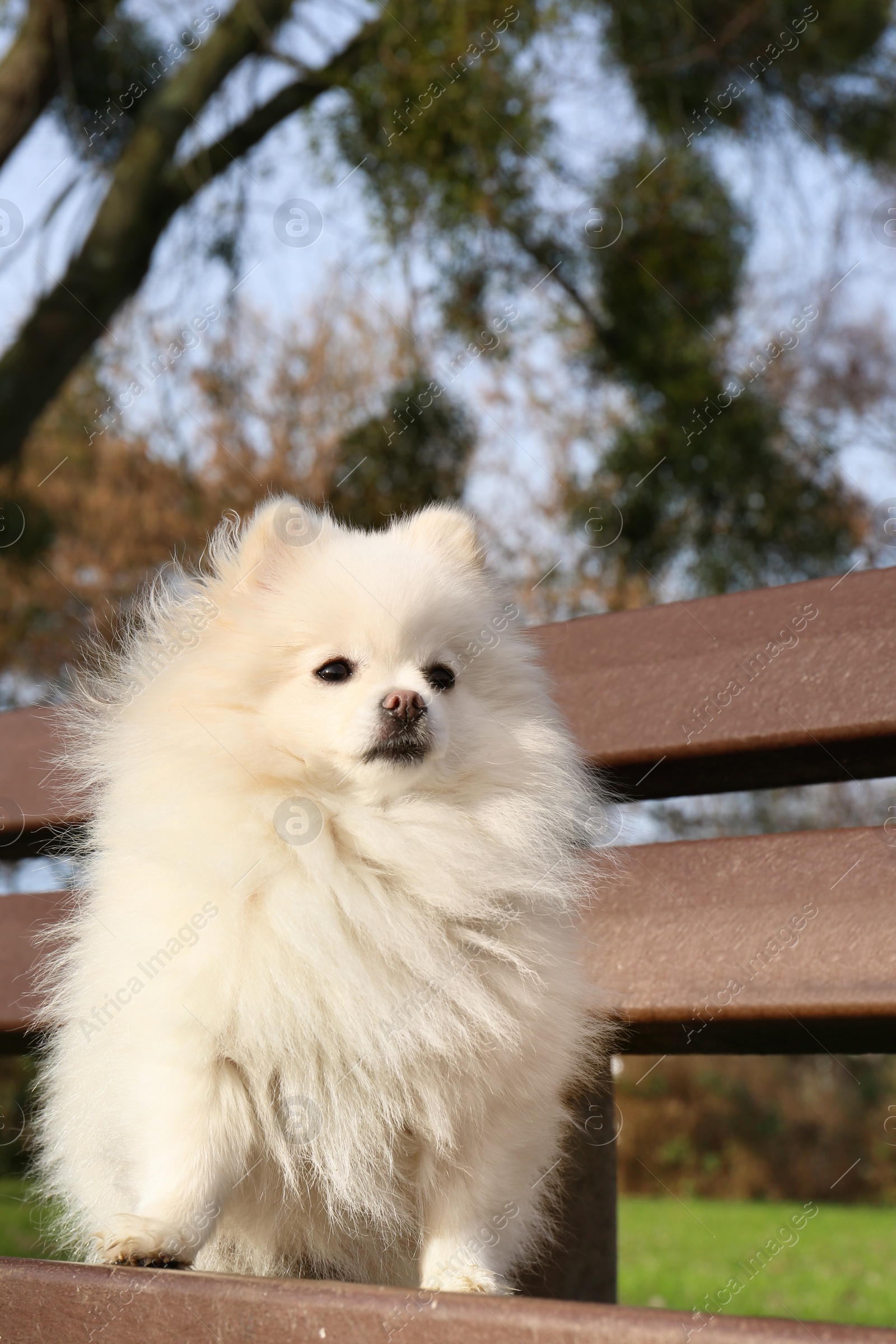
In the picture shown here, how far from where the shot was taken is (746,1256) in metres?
5.02

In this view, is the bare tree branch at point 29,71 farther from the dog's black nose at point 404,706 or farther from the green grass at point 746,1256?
the dog's black nose at point 404,706

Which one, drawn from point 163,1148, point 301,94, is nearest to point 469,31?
point 301,94

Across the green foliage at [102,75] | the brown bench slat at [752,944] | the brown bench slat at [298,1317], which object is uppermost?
the green foliage at [102,75]

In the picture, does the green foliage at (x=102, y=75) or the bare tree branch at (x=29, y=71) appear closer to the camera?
the bare tree branch at (x=29, y=71)

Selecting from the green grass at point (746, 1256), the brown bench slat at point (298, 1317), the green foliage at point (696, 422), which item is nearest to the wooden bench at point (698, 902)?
the brown bench slat at point (298, 1317)

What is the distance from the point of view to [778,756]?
211 centimetres

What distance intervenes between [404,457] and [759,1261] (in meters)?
4.06

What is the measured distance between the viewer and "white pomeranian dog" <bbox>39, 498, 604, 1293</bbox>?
1.54 meters

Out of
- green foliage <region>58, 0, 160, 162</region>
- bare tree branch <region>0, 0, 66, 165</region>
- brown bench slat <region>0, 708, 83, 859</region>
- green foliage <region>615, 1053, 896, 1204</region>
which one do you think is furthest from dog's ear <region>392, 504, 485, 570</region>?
green foliage <region>615, 1053, 896, 1204</region>

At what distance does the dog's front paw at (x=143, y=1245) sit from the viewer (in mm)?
1410

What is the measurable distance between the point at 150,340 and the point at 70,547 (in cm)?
224

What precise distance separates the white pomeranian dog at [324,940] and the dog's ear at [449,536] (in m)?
0.14

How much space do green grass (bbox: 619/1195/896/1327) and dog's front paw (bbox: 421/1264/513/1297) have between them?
1.03 m

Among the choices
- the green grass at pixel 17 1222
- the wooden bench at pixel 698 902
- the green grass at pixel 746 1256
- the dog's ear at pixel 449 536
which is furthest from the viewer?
the green grass at pixel 17 1222
